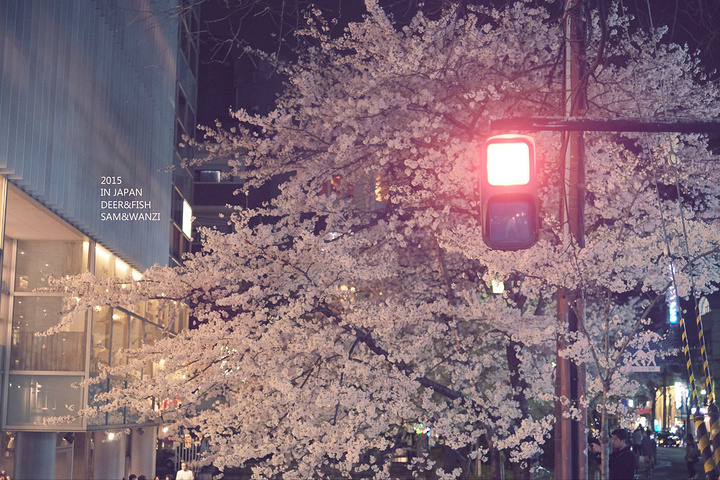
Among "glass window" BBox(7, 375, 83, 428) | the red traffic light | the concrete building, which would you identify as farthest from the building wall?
the red traffic light

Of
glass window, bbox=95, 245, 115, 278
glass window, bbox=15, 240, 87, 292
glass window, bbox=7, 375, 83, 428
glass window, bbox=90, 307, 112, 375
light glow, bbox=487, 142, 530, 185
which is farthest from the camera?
glass window, bbox=95, 245, 115, 278

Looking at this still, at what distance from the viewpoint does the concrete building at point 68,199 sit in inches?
629

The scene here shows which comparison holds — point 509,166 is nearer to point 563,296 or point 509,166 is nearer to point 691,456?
point 563,296

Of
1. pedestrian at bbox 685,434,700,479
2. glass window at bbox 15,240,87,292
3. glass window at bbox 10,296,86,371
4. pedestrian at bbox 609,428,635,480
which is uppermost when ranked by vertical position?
glass window at bbox 15,240,87,292

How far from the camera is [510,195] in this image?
5.30 metres

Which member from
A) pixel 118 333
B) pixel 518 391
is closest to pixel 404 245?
pixel 518 391

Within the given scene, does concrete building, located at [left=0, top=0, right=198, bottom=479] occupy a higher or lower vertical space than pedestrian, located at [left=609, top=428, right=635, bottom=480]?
higher

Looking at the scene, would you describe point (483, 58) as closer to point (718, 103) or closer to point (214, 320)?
point (718, 103)

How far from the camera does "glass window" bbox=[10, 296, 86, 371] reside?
20016 mm

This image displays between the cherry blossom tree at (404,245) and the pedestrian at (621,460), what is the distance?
5.80ft

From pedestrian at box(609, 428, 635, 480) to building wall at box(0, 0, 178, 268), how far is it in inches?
308

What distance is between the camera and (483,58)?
15.4m

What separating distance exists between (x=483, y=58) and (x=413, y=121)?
1916mm

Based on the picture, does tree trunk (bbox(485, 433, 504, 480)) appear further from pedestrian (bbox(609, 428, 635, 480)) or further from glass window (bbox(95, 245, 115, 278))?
glass window (bbox(95, 245, 115, 278))
